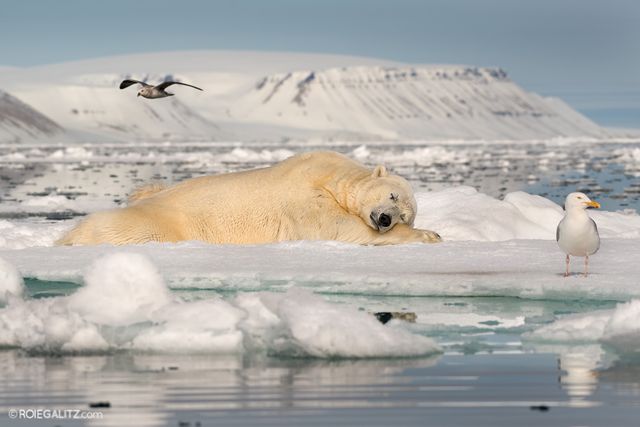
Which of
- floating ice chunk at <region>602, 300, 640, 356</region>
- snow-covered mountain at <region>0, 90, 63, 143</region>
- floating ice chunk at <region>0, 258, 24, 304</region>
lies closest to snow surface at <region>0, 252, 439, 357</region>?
floating ice chunk at <region>602, 300, 640, 356</region>

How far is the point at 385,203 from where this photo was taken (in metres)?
10.3

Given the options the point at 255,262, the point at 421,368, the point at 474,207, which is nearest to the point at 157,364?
the point at 421,368

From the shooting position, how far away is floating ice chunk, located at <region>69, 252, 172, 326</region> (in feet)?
20.5

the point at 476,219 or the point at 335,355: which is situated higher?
the point at 476,219

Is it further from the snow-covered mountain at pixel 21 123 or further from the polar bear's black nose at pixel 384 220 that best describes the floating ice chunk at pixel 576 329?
the snow-covered mountain at pixel 21 123

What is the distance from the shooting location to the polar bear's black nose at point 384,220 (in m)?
10.3

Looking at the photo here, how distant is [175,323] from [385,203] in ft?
14.6

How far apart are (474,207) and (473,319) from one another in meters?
4.97

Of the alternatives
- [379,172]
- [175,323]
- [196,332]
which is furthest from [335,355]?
[379,172]

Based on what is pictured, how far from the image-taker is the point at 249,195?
425 inches

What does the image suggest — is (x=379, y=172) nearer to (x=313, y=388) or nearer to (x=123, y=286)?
(x=123, y=286)

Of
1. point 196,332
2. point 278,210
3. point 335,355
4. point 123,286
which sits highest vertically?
point 278,210

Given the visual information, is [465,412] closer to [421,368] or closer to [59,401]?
[421,368]

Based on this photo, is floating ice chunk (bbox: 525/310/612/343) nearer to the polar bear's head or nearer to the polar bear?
the polar bear
